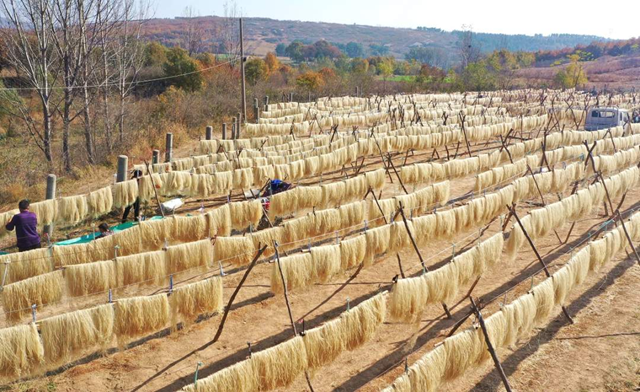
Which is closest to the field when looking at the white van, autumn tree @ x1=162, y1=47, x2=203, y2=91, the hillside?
the white van

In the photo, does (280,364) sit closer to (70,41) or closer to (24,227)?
(24,227)

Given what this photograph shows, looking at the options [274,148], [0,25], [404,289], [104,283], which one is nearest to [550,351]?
[404,289]

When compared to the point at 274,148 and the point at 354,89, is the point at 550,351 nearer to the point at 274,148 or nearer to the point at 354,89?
the point at 274,148

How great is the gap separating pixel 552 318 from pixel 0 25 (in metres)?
20.7

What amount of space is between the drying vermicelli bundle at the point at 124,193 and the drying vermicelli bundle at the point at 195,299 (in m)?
5.56

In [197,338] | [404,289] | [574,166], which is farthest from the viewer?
[574,166]

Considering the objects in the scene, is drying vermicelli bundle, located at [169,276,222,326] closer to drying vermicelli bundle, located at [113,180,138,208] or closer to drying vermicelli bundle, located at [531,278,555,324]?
drying vermicelli bundle, located at [531,278,555,324]

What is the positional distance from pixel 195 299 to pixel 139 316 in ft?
3.02

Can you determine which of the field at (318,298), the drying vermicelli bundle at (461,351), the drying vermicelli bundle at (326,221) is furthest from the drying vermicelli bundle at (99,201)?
the drying vermicelli bundle at (461,351)

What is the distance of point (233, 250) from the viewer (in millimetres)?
10336

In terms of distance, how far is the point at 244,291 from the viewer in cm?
1112

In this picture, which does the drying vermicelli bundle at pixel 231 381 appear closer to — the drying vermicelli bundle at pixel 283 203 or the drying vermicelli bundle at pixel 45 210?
the drying vermicelli bundle at pixel 283 203

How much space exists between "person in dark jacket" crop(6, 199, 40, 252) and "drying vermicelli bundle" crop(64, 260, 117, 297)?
8.04 ft

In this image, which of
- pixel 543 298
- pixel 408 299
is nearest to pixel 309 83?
pixel 408 299
